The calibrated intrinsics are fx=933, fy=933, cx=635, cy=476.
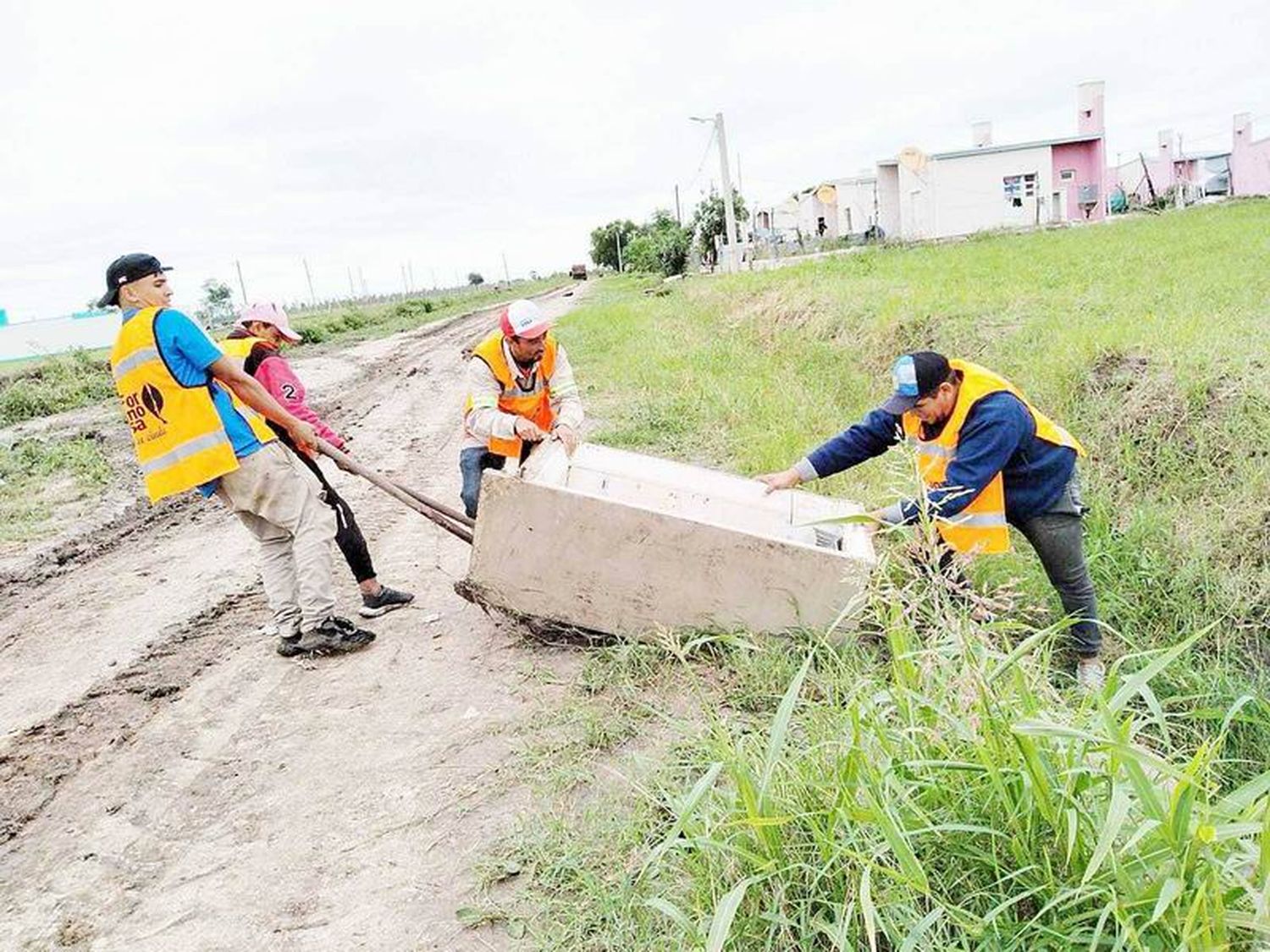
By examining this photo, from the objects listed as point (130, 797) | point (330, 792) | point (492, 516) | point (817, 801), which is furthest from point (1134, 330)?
point (130, 797)

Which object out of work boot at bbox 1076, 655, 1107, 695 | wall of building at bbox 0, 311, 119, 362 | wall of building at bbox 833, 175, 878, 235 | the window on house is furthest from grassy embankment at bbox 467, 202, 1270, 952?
wall of building at bbox 833, 175, 878, 235

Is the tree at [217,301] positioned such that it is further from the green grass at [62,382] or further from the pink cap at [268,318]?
the pink cap at [268,318]

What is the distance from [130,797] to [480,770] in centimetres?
119

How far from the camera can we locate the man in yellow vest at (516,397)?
411cm

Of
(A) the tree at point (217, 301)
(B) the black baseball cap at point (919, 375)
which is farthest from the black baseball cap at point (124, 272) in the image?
(A) the tree at point (217, 301)

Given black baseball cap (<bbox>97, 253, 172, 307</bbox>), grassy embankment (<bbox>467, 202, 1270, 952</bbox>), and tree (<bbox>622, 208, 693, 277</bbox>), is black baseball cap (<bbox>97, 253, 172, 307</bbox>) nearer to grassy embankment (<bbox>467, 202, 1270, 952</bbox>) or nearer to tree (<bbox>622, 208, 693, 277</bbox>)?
grassy embankment (<bbox>467, 202, 1270, 952</bbox>)

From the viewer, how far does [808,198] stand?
154 feet

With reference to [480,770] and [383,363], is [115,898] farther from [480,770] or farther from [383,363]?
[383,363]

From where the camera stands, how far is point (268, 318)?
4.27 metres

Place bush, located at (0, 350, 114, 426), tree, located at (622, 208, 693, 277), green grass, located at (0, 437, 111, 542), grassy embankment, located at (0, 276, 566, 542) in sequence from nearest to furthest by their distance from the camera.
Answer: green grass, located at (0, 437, 111, 542) → grassy embankment, located at (0, 276, 566, 542) → bush, located at (0, 350, 114, 426) → tree, located at (622, 208, 693, 277)

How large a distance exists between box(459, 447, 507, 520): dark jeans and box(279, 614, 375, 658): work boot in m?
0.80

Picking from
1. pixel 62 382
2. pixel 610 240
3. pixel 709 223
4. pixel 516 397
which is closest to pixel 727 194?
pixel 709 223

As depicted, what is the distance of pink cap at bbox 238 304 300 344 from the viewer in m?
4.27

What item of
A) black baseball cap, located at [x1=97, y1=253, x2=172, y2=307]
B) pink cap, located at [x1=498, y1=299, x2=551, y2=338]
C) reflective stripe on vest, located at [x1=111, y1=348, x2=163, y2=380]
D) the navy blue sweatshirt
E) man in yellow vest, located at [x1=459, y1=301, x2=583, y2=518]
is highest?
Result: black baseball cap, located at [x1=97, y1=253, x2=172, y2=307]
